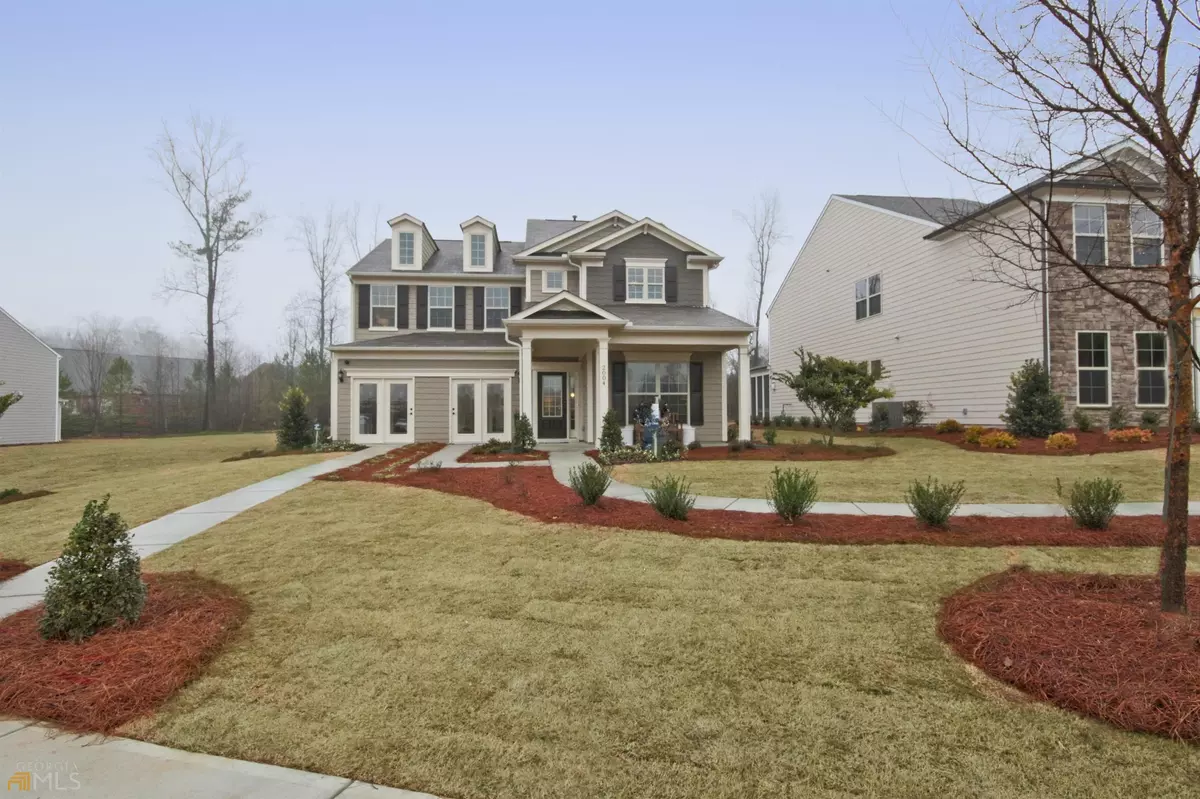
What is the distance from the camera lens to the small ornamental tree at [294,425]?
56.9 feet

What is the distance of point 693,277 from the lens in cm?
1772

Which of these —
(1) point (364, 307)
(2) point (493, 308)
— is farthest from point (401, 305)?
(2) point (493, 308)

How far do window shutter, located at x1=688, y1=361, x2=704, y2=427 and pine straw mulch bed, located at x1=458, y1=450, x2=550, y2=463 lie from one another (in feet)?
16.1

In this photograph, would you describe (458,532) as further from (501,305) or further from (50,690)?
(501,305)

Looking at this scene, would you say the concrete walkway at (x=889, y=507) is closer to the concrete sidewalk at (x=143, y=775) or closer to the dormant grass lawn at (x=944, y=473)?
the dormant grass lawn at (x=944, y=473)

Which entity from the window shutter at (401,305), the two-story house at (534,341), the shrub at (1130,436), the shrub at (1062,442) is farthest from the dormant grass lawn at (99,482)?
the shrub at (1130,436)

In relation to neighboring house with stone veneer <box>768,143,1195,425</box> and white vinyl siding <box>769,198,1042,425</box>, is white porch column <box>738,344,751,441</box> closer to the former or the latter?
neighboring house with stone veneer <box>768,143,1195,425</box>

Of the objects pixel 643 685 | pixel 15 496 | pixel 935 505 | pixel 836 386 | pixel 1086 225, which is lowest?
A: pixel 15 496

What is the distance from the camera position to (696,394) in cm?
1666

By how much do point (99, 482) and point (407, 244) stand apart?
11.5 m

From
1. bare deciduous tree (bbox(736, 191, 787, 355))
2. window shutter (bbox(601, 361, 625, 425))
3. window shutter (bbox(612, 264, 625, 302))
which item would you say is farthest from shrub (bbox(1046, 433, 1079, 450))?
bare deciduous tree (bbox(736, 191, 787, 355))

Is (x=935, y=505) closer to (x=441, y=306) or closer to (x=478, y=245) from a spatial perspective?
(x=441, y=306)

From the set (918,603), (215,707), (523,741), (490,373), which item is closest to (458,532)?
(215,707)

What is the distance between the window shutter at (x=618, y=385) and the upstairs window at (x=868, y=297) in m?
10.7
